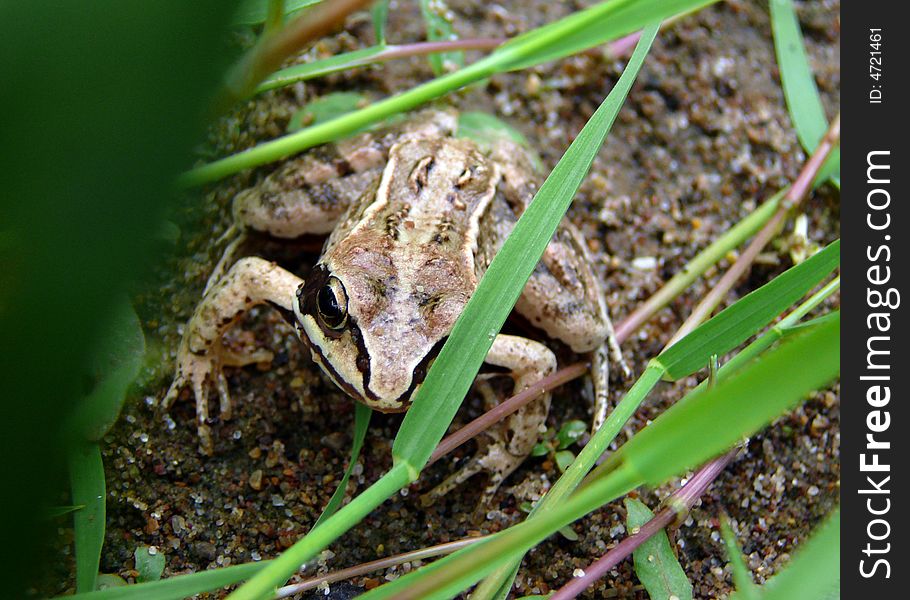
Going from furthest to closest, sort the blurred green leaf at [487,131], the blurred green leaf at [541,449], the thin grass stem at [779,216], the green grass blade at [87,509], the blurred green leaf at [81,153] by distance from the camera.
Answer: the blurred green leaf at [487,131]
the thin grass stem at [779,216]
the blurred green leaf at [541,449]
the green grass blade at [87,509]
the blurred green leaf at [81,153]

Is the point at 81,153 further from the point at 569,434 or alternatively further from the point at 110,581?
the point at 569,434

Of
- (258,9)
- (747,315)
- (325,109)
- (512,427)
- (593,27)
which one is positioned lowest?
(512,427)

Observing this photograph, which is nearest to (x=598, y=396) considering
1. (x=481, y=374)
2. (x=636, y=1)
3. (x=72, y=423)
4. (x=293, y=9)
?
(x=481, y=374)

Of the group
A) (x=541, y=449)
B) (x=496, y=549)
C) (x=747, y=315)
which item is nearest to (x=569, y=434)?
(x=541, y=449)


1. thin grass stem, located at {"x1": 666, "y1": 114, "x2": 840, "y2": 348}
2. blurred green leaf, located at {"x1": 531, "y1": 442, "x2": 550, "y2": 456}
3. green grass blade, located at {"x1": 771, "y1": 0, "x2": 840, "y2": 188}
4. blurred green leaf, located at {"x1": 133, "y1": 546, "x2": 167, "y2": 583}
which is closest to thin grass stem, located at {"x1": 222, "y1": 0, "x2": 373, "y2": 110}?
blurred green leaf, located at {"x1": 133, "y1": 546, "x2": 167, "y2": 583}

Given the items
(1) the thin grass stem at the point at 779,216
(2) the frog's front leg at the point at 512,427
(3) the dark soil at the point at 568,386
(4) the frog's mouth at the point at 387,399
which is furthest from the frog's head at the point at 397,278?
(1) the thin grass stem at the point at 779,216

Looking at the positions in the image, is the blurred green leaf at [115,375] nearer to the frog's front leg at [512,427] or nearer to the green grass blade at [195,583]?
the green grass blade at [195,583]
